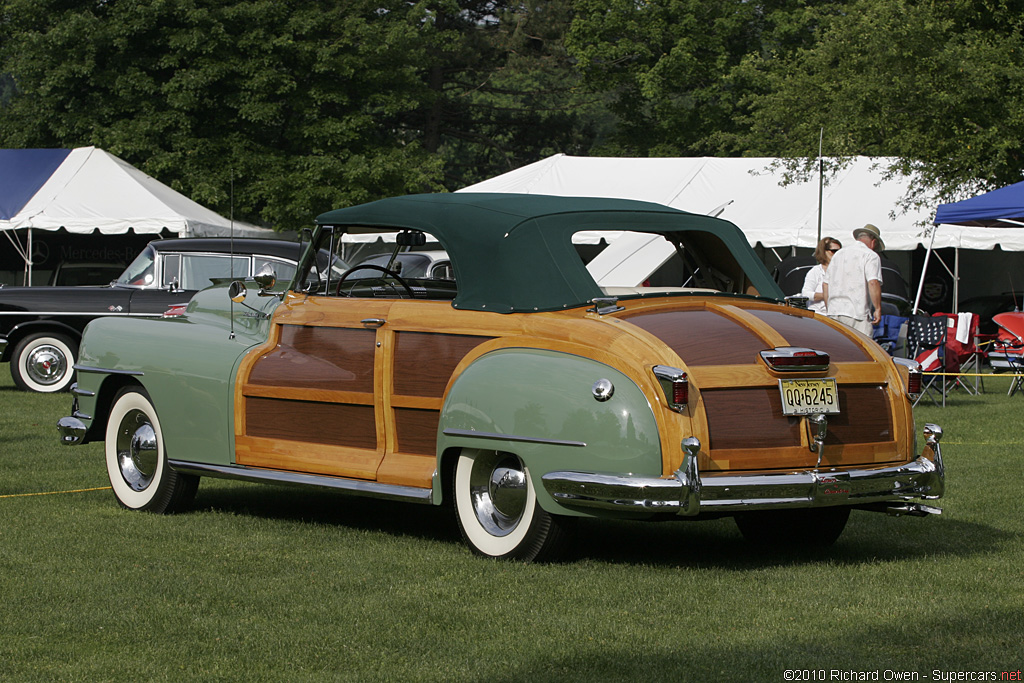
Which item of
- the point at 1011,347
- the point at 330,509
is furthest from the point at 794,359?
the point at 1011,347

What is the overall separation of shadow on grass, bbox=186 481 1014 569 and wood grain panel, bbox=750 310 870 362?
94cm

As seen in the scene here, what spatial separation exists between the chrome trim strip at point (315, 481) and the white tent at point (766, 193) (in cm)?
1492

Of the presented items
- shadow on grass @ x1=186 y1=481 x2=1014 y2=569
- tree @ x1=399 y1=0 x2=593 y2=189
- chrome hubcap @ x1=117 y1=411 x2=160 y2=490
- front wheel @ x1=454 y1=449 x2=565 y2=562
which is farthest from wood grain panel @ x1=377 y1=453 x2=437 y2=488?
tree @ x1=399 y1=0 x2=593 y2=189

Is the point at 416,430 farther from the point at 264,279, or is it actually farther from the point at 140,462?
the point at 140,462

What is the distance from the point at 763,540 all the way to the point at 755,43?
38.9 m

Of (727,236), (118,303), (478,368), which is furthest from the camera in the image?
(118,303)

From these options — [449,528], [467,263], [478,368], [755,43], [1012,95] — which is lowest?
[449,528]

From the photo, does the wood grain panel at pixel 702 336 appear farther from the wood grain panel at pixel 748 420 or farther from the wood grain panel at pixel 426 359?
the wood grain panel at pixel 426 359

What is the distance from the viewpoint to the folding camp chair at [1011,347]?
15852 mm

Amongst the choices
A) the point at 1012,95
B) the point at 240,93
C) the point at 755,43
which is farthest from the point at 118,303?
the point at 755,43

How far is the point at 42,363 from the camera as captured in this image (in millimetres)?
16094

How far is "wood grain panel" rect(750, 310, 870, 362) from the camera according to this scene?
18.9 feet

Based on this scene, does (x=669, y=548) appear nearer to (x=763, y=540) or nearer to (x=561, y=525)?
(x=763, y=540)

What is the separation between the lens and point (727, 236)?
22.4 feet
